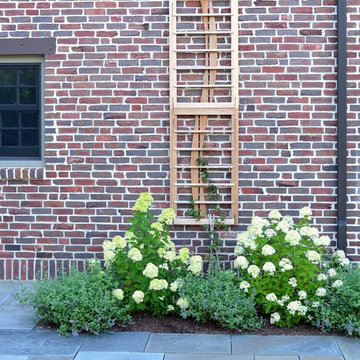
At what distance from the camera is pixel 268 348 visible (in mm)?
5375

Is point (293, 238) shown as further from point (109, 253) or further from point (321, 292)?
point (109, 253)

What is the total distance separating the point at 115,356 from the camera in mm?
5156

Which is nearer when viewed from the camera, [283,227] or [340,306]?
[340,306]

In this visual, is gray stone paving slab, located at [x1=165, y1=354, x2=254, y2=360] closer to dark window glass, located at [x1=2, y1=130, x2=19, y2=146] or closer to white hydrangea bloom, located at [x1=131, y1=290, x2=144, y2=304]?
white hydrangea bloom, located at [x1=131, y1=290, x2=144, y2=304]

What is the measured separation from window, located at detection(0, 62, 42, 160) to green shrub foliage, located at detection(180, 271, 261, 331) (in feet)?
9.26

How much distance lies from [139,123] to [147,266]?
215 cm

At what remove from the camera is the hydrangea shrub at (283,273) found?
19.1 ft

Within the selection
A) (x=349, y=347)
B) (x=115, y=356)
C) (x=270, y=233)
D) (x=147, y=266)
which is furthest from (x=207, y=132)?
(x=115, y=356)

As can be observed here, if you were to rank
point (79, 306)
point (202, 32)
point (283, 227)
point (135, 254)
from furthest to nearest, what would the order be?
point (202, 32) < point (283, 227) < point (135, 254) < point (79, 306)

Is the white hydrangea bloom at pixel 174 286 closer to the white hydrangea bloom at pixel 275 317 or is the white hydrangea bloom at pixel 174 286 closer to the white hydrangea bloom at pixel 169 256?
the white hydrangea bloom at pixel 169 256

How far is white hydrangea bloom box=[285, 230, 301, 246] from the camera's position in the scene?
5.89 metres

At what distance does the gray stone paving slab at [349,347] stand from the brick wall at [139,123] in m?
1.96

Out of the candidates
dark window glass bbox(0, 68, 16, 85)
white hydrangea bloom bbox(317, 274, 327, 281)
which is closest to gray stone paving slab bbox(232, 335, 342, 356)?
white hydrangea bloom bbox(317, 274, 327, 281)

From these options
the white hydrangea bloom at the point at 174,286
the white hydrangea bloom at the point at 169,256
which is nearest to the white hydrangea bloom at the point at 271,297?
the white hydrangea bloom at the point at 174,286
